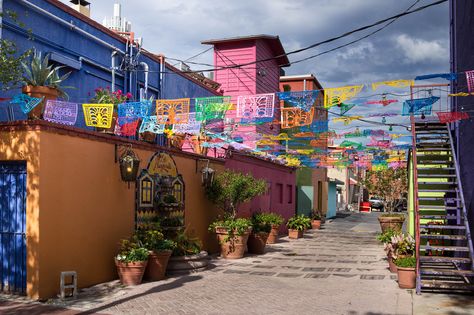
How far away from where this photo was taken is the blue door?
802 centimetres

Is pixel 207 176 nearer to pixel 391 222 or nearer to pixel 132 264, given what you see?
pixel 132 264

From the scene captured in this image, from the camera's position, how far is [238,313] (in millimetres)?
7363

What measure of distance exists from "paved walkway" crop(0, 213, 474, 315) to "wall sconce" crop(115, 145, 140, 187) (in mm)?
2187

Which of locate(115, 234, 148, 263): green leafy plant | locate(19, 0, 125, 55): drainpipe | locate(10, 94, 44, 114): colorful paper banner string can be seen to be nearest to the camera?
locate(10, 94, 44, 114): colorful paper banner string

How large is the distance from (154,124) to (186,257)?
3174 mm

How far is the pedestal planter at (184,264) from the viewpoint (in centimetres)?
1066

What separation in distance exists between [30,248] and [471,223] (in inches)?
347

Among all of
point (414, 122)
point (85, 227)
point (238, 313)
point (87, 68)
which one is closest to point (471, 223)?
point (414, 122)

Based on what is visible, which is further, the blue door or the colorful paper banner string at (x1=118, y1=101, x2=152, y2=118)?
the colorful paper banner string at (x1=118, y1=101, x2=152, y2=118)

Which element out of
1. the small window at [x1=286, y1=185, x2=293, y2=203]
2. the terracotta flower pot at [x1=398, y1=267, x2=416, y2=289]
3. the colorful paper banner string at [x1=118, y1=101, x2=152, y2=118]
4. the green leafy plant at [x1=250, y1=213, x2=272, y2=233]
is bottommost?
the terracotta flower pot at [x1=398, y1=267, x2=416, y2=289]

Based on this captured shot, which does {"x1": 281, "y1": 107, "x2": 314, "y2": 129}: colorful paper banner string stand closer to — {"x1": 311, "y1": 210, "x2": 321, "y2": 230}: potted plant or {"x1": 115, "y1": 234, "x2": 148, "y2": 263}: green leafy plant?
{"x1": 115, "y1": 234, "x2": 148, "y2": 263}: green leafy plant

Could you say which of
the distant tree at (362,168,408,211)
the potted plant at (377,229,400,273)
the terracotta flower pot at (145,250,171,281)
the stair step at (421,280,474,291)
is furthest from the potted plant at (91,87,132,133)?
the distant tree at (362,168,408,211)

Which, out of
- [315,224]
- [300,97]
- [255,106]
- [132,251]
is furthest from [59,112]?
[315,224]

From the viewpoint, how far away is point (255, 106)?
10836 millimetres
